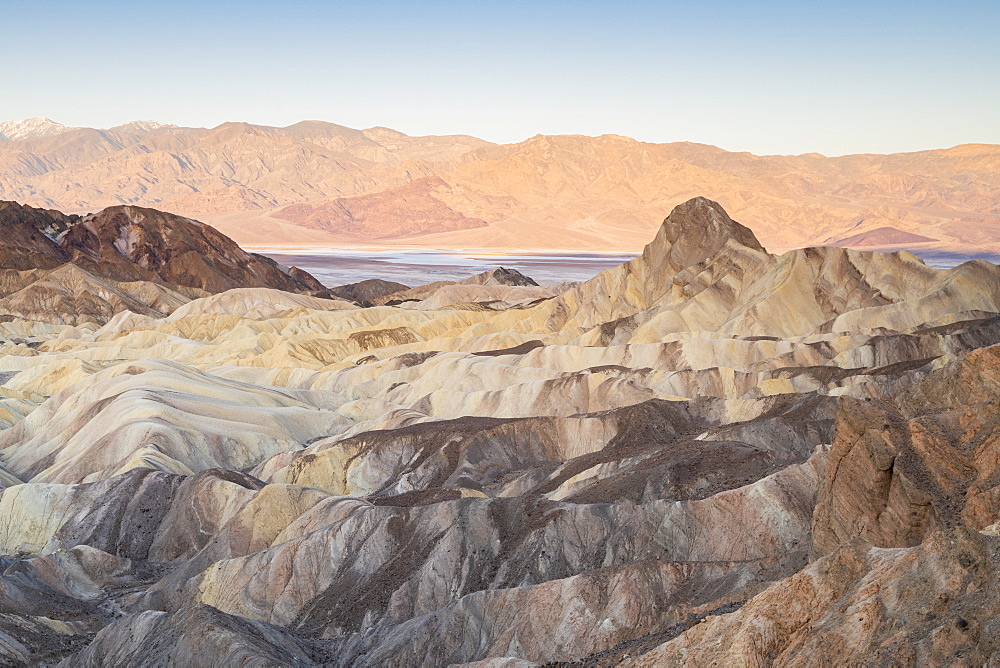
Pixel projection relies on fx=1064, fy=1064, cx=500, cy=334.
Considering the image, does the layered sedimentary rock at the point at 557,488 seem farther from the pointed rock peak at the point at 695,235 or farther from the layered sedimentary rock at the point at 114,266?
the layered sedimentary rock at the point at 114,266

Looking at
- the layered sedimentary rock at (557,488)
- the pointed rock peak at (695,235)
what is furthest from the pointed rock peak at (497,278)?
the layered sedimentary rock at (557,488)

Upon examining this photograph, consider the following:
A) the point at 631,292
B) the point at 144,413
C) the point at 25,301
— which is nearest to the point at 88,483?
the point at 144,413

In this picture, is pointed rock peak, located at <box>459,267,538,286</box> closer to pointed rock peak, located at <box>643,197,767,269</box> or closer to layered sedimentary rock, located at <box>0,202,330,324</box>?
layered sedimentary rock, located at <box>0,202,330,324</box>

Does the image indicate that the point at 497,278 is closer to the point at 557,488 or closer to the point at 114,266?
the point at 114,266

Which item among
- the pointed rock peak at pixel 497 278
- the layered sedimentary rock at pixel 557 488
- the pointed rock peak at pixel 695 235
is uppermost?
the pointed rock peak at pixel 695 235

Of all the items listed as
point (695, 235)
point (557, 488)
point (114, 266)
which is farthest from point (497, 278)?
point (557, 488)

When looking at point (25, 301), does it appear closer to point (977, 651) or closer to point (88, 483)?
point (88, 483)
